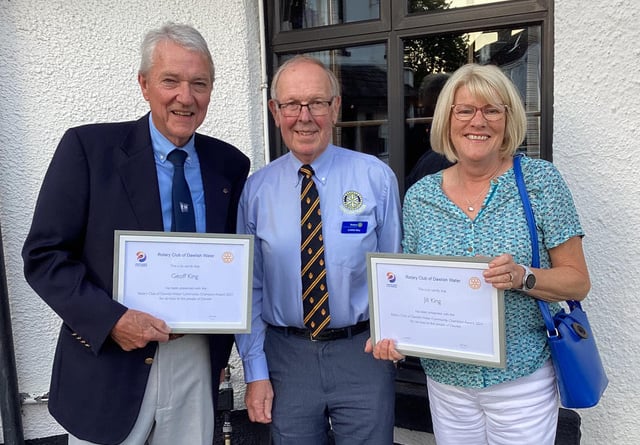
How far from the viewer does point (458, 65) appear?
296 cm

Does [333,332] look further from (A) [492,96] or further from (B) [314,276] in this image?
(A) [492,96]

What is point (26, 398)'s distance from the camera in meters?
3.09

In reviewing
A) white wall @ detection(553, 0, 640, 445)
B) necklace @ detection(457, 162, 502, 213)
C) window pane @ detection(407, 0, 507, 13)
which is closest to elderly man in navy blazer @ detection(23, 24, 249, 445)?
necklace @ detection(457, 162, 502, 213)

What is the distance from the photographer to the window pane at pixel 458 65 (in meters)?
2.77

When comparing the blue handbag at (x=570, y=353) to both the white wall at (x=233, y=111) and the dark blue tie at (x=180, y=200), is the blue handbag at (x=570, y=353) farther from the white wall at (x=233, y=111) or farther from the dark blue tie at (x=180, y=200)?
the dark blue tie at (x=180, y=200)

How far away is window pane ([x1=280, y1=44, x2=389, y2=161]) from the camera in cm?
317

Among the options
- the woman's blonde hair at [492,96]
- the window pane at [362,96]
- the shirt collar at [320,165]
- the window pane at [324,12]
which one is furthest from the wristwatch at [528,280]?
the window pane at [324,12]

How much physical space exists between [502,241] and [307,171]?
80 cm

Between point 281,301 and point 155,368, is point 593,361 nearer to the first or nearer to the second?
point 281,301

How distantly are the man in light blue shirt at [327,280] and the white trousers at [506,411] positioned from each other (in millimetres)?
278

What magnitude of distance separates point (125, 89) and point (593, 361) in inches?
108

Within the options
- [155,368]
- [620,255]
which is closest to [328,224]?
[155,368]

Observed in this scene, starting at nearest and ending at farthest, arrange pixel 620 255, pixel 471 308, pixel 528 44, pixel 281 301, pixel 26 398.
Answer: pixel 471 308 < pixel 281 301 < pixel 620 255 < pixel 528 44 < pixel 26 398

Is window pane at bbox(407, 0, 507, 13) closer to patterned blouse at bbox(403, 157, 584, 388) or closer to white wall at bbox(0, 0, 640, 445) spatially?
white wall at bbox(0, 0, 640, 445)
